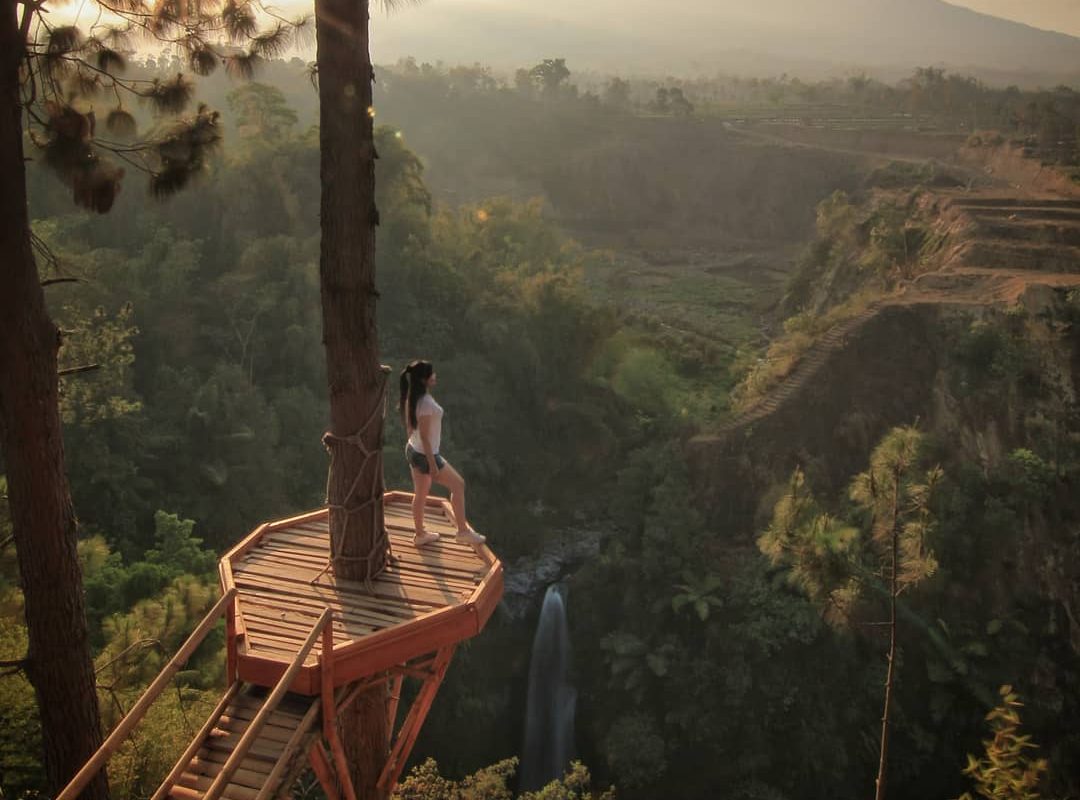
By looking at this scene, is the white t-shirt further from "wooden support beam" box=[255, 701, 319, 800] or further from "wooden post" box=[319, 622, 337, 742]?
"wooden support beam" box=[255, 701, 319, 800]

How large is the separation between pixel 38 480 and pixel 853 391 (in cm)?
1718

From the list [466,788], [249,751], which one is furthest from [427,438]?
[466,788]

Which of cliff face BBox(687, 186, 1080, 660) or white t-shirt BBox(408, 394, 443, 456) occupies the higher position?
white t-shirt BBox(408, 394, 443, 456)

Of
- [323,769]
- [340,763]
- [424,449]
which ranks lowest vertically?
[323,769]

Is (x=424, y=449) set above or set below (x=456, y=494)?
above

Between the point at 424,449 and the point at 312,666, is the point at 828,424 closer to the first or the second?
the point at 424,449

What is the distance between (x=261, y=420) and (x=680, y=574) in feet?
29.1

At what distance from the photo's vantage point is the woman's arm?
6328 millimetres

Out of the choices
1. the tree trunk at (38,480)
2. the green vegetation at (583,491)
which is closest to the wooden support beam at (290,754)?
the tree trunk at (38,480)

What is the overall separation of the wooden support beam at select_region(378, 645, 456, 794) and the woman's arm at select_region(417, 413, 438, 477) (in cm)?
139

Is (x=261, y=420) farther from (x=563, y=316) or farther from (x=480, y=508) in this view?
(x=563, y=316)

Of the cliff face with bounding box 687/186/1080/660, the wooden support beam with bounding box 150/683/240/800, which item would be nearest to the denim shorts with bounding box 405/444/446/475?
the wooden support beam with bounding box 150/683/240/800

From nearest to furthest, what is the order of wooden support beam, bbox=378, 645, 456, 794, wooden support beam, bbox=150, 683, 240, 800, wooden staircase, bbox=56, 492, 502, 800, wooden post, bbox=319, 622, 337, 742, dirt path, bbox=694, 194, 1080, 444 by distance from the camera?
wooden support beam, bbox=150, 683, 240, 800, wooden staircase, bbox=56, 492, 502, 800, wooden post, bbox=319, 622, 337, 742, wooden support beam, bbox=378, 645, 456, 794, dirt path, bbox=694, 194, 1080, 444

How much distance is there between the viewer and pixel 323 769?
200 inches
